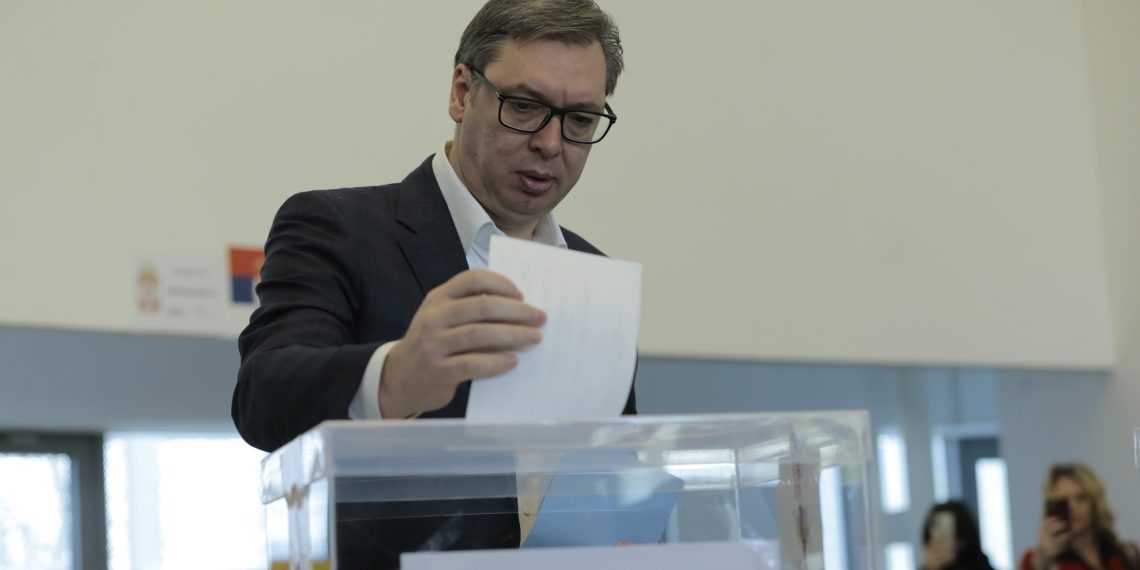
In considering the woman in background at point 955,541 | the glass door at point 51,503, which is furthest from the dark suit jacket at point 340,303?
the glass door at point 51,503

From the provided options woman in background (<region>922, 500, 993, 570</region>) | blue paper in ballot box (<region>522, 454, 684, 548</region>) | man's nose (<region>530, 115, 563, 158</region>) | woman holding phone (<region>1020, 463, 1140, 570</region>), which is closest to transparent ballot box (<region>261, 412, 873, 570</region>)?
blue paper in ballot box (<region>522, 454, 684, 548</region>)

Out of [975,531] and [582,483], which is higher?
[582,483]

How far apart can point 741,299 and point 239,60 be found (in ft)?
5.96

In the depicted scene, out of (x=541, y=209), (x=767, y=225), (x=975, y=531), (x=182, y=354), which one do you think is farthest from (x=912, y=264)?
(x=541, y=209)

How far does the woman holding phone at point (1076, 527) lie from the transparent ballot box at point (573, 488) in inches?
151

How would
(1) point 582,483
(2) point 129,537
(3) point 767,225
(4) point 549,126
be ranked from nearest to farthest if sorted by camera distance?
(1) point 582,483, (4) point 549,126, (3) point 767,225, (2) point 129,537

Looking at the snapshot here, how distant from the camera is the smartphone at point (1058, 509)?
15.2 ft

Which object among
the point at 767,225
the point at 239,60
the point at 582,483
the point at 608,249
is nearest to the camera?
the point at 582,483

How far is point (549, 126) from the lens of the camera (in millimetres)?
1528

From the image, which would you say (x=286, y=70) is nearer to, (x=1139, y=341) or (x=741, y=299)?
(x=741, y=299)

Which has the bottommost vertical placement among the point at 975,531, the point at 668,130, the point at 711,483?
the point at 975,531

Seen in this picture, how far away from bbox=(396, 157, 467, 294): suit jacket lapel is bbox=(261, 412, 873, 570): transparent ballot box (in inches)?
16.5

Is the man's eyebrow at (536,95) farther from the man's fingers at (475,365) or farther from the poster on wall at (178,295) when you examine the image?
the poster on wall at (178,295)

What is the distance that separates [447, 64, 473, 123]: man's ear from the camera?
165 centimetres
